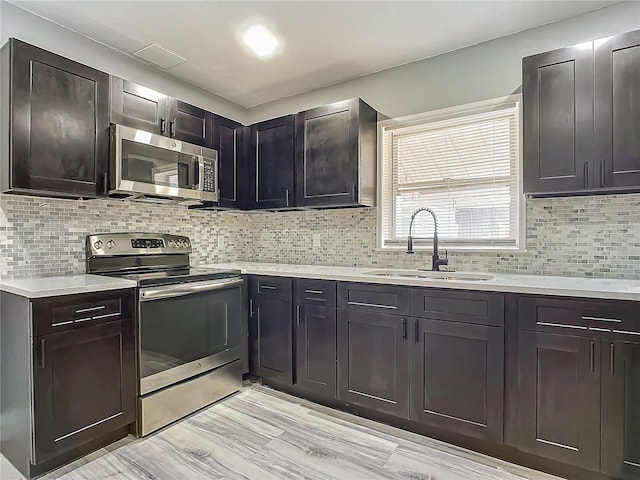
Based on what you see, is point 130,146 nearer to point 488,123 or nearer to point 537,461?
point 488,123

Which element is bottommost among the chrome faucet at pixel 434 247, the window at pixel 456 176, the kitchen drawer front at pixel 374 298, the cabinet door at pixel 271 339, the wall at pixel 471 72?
the cabinet door at pixel 271 339

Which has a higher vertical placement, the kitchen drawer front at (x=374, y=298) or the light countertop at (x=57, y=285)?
the light countertop at (x=57, y=285)

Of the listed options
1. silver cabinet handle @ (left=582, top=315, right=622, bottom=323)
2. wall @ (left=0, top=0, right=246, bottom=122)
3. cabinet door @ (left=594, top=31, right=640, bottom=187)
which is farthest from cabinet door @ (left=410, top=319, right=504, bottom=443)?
wall @ (left=0, top=0, right=246, bottom=122)

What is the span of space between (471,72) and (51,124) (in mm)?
2749

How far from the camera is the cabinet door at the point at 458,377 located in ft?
6.46

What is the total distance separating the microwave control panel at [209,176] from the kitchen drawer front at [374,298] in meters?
1.35

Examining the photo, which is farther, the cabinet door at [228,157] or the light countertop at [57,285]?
the cabinet door at [228,157]

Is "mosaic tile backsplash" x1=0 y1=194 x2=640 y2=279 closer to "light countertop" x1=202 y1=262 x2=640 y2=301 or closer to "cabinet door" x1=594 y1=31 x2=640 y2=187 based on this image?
"light countertop" x1=202 y1=262 x2=640 y2=301

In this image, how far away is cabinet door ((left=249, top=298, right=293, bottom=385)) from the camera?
9.05ft

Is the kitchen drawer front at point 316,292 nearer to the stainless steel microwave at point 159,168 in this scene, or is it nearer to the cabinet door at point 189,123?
the stainless steel microwave at point 159,168

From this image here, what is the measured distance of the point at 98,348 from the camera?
2008mm

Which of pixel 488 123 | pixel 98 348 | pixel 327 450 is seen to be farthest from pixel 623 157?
pixel 98 348

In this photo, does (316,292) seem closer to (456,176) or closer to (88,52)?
(456,176)

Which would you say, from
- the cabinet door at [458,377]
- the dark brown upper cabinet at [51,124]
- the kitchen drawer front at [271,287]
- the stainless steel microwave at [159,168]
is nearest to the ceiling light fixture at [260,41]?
the stainless steel microwave at [159,168]
